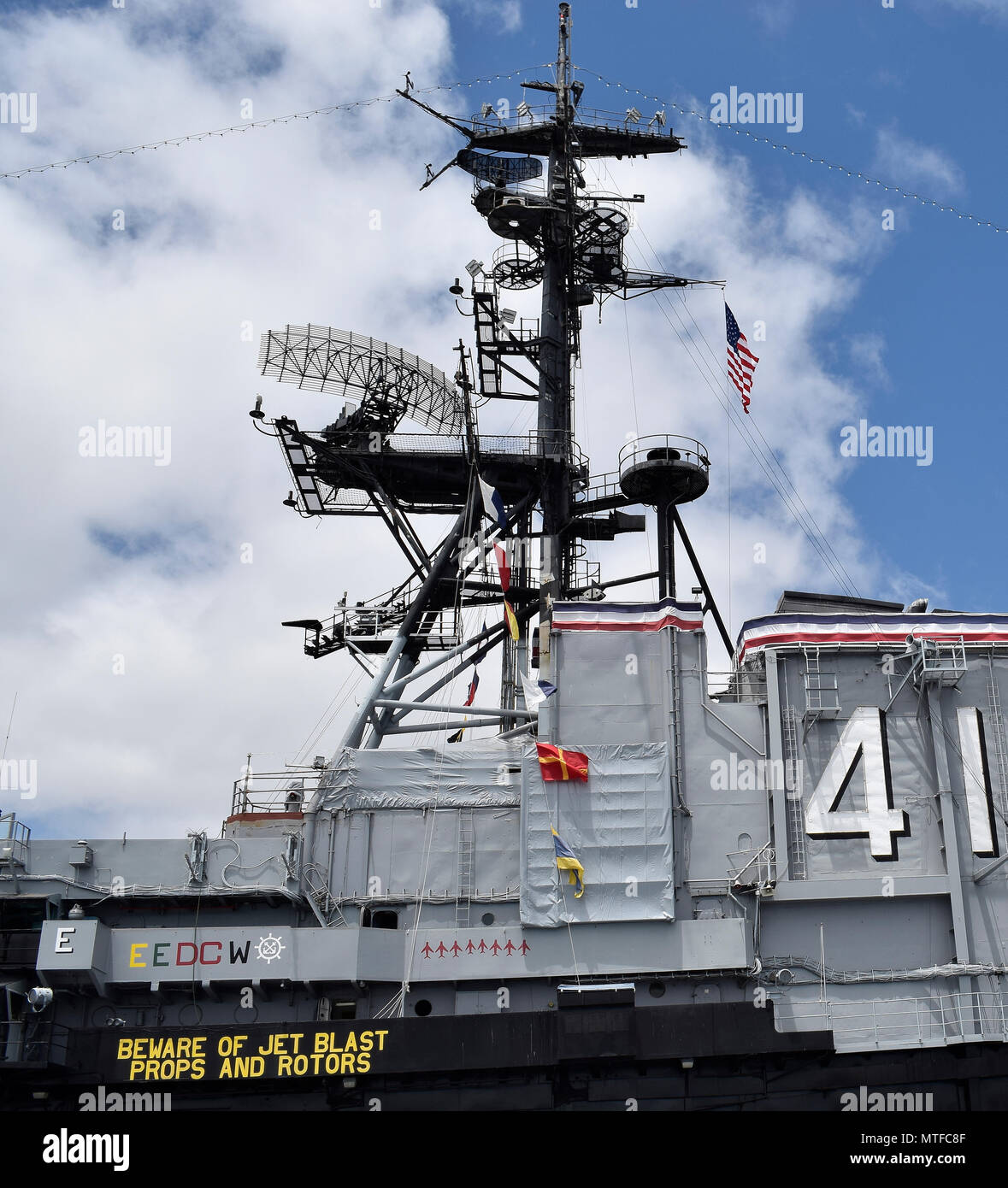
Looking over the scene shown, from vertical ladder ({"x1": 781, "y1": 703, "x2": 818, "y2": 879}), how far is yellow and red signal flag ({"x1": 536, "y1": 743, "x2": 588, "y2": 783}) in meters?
3.98

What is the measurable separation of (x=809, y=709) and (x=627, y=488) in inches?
414

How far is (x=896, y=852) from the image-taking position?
74.5 ft

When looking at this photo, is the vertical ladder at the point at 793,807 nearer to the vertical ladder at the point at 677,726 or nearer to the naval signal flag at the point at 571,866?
the vertical ladder at the point at 677,726

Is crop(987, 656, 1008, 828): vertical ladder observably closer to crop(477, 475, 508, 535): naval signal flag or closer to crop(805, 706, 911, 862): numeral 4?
crop(805, 706, 911, 862): numeral 4

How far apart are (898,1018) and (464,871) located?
8386 mm

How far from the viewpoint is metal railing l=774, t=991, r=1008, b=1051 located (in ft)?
69.1

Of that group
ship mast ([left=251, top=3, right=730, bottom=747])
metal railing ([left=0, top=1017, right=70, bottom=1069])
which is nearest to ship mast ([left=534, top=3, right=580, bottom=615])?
ship mast ([left=251, top=3, right=730, bottom=747])

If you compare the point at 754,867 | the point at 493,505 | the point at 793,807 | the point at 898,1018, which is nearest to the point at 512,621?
the point at 493,505

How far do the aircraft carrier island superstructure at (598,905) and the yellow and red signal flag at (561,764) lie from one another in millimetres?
88

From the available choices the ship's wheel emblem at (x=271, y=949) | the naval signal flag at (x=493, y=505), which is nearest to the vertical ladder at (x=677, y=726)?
the naval signal flag at (x=493, y=505)

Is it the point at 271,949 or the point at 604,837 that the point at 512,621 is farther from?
the point at 271,949
